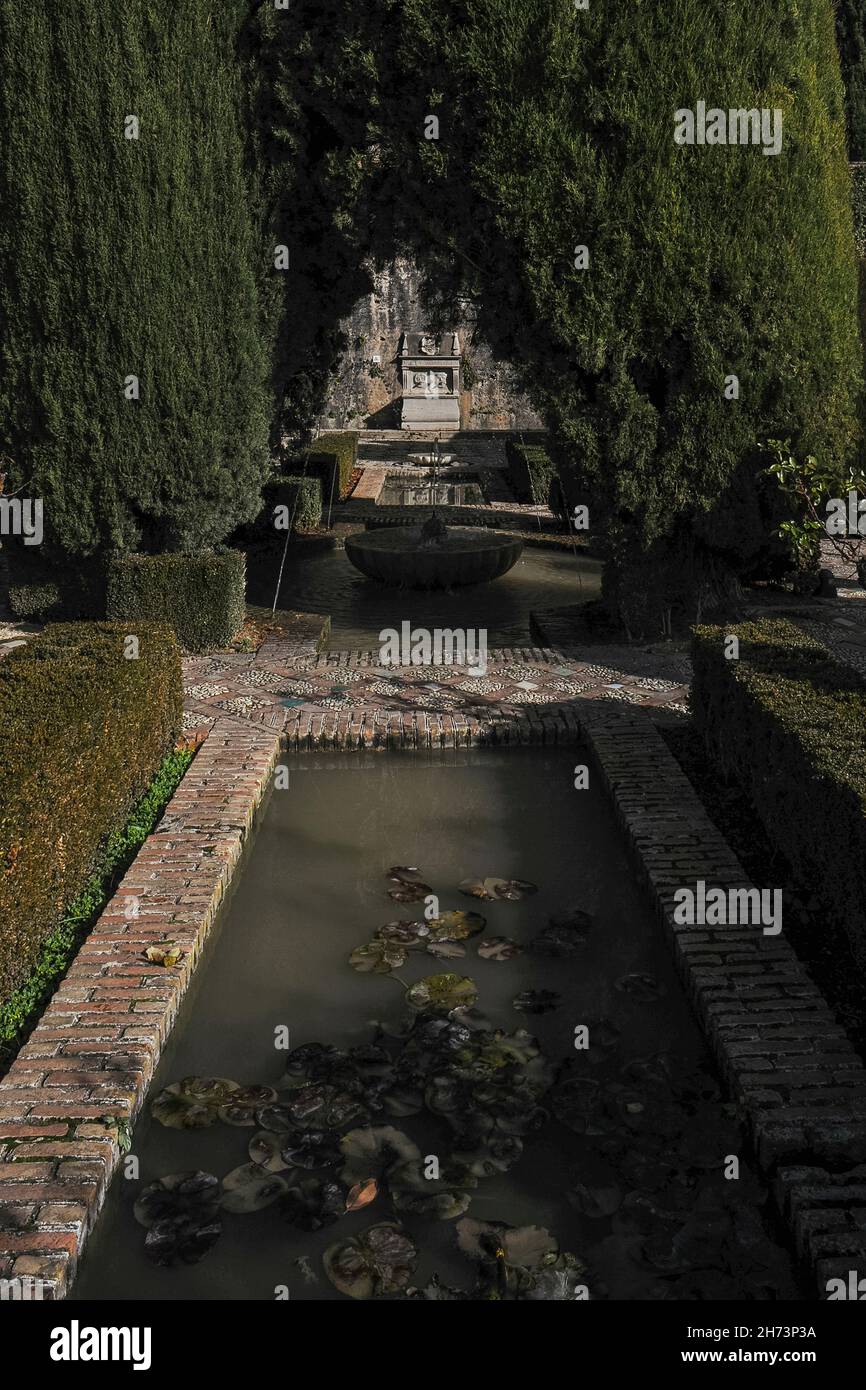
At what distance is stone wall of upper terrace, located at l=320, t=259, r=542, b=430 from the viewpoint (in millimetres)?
32938

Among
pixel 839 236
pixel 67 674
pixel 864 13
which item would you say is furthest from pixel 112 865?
pixel 864 13

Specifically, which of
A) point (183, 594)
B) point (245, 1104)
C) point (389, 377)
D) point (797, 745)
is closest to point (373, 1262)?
point (245, 1104)

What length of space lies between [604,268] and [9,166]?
533 cm

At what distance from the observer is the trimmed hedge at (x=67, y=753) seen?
5.32 meters

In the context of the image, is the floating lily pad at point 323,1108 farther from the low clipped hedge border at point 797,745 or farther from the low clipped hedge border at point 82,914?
the low clipped hedge border at point 797,745

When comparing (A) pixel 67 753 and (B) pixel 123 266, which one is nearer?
(A) pixel 67 753

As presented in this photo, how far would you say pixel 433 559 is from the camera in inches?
527

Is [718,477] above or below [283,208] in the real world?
below

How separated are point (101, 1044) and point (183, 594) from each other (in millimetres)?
6835

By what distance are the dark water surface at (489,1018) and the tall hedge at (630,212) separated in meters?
3.92

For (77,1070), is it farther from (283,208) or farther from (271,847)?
(283,208)

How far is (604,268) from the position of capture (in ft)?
34.1

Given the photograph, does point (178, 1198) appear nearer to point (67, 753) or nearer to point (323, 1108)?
point (323, 1108)

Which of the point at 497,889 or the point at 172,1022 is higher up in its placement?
the point at 497,889
